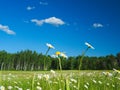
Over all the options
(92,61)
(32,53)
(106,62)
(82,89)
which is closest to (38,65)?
(32,53)

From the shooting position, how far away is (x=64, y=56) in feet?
8.77

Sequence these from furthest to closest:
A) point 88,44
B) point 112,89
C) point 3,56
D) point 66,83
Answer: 1. point 3,56
2. point 112,89
3. point 88,44
4. point 66,83

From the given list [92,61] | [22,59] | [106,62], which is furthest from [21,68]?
[106,62]

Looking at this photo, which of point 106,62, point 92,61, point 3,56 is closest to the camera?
point 106,62

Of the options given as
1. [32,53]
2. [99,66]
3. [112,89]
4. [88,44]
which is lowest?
[112,89]

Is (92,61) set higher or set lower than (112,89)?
higher

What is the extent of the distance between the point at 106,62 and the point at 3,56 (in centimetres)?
4712

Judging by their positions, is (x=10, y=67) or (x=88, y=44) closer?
(x=88, y=44)

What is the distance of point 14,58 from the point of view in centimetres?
12500

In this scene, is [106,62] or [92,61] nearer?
[106,62]

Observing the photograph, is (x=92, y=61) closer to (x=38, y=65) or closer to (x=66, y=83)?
(x=38, y=65)

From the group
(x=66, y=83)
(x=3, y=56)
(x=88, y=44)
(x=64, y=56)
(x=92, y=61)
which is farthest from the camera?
(x=3, y=56)

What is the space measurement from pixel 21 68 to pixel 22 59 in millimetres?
3979

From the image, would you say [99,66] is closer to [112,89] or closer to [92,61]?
[92,61]
